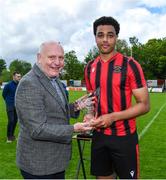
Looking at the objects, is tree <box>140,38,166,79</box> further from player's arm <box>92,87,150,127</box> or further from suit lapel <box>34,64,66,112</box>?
suit lapel <box>34,64,66,112</box>

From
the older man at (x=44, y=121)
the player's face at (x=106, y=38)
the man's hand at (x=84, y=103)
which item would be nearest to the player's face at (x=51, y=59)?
the older man at (x=44, y=121)

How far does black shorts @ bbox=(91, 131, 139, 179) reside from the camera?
4.39 m

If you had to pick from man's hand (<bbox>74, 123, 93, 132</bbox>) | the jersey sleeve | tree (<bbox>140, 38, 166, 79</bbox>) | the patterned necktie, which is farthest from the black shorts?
tree (<bbox>140, 38, 166, 79</bbox>)

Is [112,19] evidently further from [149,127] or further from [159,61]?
[159,61]

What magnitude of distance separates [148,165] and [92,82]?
4730 mm

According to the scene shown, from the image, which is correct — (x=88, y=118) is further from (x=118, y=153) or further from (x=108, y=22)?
(x=108, y=22)

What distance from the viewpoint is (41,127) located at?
3510 mm

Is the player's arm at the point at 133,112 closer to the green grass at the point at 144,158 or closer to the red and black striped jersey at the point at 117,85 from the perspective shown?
the red and black striped jersey at the point at 117,85

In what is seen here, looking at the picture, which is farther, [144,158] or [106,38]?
[144,158]

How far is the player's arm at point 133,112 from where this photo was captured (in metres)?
4.20

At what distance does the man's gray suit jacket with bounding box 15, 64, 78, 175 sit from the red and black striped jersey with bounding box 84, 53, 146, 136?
68 cm

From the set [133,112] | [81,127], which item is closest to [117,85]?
[133,112]

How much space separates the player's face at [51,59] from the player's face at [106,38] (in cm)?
75

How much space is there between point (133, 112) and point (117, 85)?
1.02 feet
